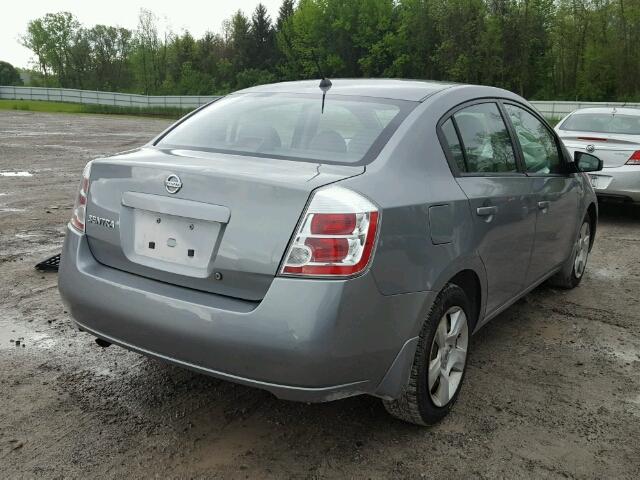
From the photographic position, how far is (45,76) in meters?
84.2

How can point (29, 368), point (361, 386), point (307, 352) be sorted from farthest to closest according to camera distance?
1. point (29, 368)
2. point (361, 386)
3. point (307, 352)

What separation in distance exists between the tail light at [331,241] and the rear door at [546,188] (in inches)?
76.1

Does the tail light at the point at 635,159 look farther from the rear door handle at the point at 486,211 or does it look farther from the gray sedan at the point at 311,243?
the rear door handle at the point at 486,211

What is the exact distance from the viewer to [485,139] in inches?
144

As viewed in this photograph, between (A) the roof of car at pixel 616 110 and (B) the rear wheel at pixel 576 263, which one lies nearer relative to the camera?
(B) the rear wheel at pixel 576 263

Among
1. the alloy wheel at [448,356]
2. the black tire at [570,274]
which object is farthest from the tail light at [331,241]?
the black tire at [570,274]

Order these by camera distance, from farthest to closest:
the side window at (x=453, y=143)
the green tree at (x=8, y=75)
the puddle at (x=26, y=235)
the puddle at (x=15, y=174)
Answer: the green tree at (x=8, y=75)
the puddle at (x=15, y=174)
the puddle at (x=26, y=235)
the side window at (x=453, y=143)

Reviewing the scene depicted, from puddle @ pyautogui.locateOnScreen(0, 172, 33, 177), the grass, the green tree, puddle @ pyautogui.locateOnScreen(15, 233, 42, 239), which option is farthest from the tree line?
puddle @ pyautogui.locateOnScreen(15, 233, 42, 239)

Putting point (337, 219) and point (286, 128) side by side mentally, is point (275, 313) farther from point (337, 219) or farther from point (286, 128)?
point (286, 128)

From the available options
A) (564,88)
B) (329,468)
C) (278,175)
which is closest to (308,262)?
(278,175)

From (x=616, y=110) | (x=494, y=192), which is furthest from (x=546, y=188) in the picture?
(x=616, y=110)

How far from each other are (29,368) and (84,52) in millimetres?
80687

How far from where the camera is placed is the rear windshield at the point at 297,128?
9.80ft

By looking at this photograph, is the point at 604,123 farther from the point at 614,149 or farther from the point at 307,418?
the point at 307,418
